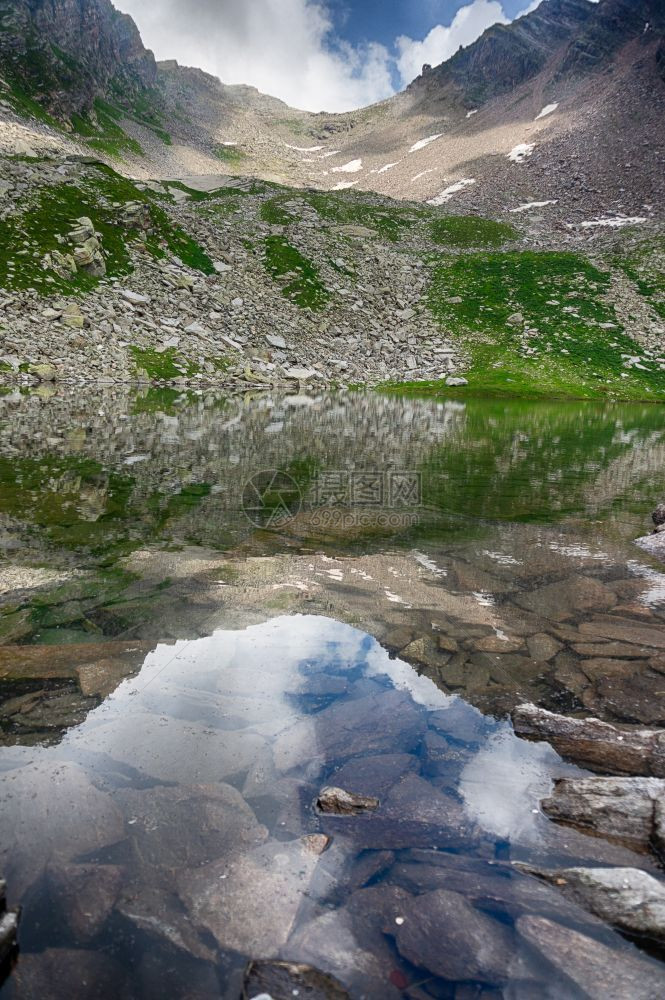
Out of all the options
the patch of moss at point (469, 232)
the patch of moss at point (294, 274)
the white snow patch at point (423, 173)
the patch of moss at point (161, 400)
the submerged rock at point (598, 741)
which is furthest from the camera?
the white snow patch at point (423, 173)

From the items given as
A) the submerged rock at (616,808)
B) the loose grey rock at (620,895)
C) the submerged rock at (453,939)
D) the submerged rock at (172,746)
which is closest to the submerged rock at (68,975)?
the submerged rock at (172,746)

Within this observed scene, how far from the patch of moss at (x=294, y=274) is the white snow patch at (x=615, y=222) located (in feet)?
215

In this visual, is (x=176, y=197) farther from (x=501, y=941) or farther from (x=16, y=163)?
(x=501, y=941)

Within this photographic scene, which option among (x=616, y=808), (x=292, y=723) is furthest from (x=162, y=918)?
(x=616, y=808)

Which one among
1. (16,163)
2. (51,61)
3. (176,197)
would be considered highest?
(51,61)

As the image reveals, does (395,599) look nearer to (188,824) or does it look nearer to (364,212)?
(188,824)

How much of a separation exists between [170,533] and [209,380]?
4822 centimetres

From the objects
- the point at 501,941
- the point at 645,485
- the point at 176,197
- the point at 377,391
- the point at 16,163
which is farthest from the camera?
the point at 176,197

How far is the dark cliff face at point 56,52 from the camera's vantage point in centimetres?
14038

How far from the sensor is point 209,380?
58.1 m

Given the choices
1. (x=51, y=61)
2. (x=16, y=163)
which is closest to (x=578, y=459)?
(x=16, y=163)

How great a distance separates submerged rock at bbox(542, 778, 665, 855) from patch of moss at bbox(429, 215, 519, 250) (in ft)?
388

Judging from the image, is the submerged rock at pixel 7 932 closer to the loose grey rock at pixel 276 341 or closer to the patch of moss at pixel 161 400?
the patch of moss at pixel 161 400

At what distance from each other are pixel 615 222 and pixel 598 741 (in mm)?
137950
